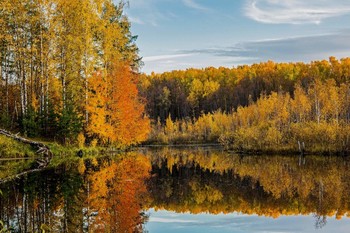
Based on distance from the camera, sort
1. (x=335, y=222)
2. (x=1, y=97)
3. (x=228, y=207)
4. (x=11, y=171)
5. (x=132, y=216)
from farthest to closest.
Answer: (x=1, y=97), (x=11, y=171), (x=228, y=207), (x=132, y=216), (x=335, y=222)

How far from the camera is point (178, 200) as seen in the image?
13867 millimetres

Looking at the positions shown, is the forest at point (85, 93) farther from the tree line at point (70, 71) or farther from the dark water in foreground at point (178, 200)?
the dark water in foreground at point (178, 200)

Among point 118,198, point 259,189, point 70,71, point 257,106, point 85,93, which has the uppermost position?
point 70,71

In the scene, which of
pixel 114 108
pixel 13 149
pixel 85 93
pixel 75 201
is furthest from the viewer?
pixel 114 108

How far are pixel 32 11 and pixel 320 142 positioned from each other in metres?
21.1

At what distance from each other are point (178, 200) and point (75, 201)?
3077mm

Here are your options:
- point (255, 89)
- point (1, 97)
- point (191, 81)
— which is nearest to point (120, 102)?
point (1, 97)

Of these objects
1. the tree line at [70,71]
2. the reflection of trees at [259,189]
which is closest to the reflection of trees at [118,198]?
the reflection of trees at [259,189]

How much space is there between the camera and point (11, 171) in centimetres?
1958

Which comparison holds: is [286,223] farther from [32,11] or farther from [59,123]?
[32,11]

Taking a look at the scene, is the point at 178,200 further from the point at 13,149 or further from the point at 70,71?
the point at 70,71

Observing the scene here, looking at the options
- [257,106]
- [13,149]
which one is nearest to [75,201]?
[13,149]

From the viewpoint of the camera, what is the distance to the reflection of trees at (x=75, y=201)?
32.5 feet

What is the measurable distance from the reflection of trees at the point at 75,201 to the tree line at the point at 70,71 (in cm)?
1117
